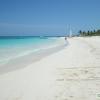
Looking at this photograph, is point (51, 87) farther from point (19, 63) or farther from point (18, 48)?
point (18, 48)

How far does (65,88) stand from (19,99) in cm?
131

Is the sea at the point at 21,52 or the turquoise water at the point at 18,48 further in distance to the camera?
the turquoise water at the point at 18,48

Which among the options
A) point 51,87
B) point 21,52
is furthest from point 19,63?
point 21,52

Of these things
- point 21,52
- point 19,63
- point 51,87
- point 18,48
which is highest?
point 51,87

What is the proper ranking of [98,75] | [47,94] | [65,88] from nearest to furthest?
[47,94]
[65,88]
[98,75]

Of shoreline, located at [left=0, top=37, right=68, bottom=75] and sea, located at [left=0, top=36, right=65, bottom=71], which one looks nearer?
shoreline, located at [left=0, top=37, right=68, bottom=75]

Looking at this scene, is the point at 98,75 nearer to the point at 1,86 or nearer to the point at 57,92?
the point at 57,92

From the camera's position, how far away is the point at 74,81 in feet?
19.1

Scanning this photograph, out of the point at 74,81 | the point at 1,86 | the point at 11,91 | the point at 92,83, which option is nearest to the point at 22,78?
the point at 1,86

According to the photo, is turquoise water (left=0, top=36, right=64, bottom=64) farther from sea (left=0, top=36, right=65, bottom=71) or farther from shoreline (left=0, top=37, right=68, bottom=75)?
shoreline (left=0, top=37, right=68, bottom=75)

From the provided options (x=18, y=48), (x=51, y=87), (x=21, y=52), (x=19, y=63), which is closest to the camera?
(x=51, y=87)

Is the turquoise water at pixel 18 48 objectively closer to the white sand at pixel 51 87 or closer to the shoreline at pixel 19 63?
the shoreline at pixel 19 63

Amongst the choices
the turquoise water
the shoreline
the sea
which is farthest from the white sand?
the turquoise water

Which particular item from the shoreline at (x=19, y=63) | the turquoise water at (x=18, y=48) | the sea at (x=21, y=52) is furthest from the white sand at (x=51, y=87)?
the turquoise water at (x=18, y=48)
